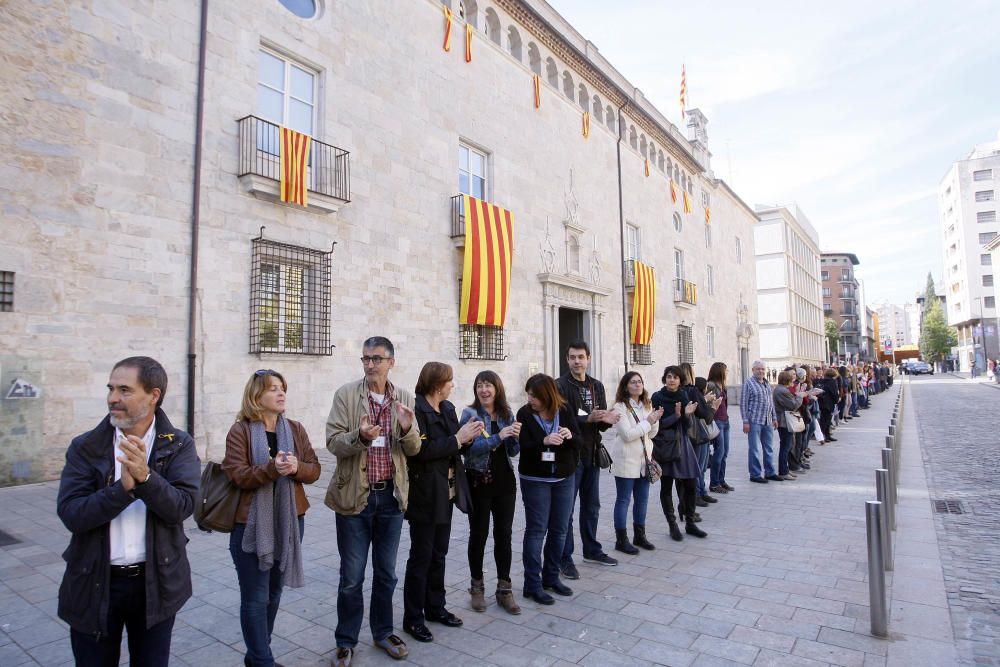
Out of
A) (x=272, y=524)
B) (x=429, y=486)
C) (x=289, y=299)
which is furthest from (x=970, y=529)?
(x=289, y=299)

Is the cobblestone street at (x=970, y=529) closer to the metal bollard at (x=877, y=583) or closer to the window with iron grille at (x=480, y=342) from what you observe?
the metal bollard at (x=877, y=583)

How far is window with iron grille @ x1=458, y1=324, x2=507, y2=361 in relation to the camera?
14609 millimetres

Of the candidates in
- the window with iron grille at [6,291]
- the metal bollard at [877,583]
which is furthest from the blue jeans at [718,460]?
the window with iron grille at [6,291]

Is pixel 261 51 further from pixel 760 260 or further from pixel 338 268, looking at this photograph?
pixel 760 260

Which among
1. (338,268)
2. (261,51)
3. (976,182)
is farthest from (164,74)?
(976,182)

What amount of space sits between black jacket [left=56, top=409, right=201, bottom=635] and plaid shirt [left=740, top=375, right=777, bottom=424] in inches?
334

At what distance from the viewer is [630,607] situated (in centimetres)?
442

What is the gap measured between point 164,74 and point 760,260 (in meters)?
52.3

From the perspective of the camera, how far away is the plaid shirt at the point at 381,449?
3.69m

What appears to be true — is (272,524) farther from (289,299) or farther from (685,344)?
(685,344)

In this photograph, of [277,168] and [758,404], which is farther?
[277,168]

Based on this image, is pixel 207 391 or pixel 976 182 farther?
pixel 976 182

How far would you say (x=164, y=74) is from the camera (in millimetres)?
9344

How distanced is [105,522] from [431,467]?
6.50 ft
